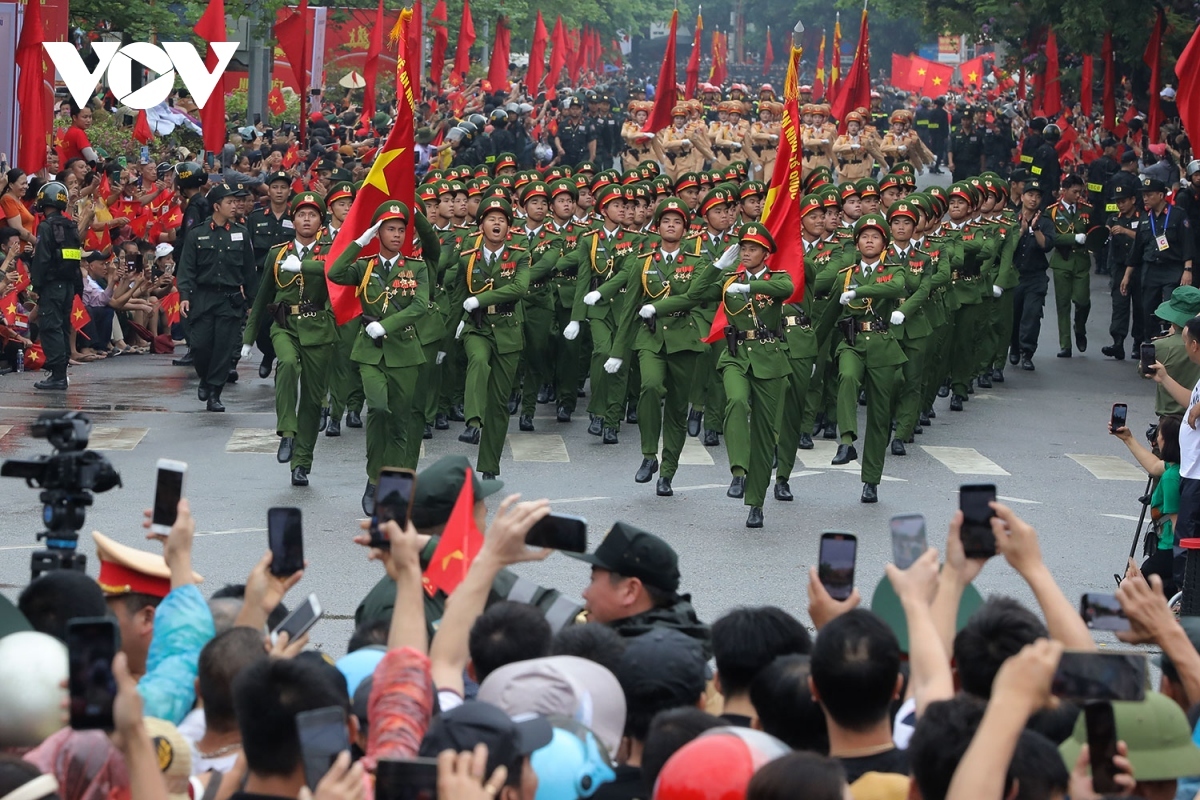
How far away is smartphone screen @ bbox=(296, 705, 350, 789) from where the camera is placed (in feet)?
12.2

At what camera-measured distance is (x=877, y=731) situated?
4633 millimetres

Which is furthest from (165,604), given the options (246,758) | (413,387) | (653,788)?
(413,387)

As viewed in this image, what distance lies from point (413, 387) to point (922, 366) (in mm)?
4671

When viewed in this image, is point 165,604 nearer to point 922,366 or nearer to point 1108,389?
point 922,366

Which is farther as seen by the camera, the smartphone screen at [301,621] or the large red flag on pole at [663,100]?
the large red flag on pole at [663,100]

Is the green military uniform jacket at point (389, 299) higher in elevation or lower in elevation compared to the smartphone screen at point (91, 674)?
lower

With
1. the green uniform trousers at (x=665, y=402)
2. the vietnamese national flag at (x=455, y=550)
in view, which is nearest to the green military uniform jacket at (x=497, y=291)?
the green uniform trousers at (x=665, y=402)

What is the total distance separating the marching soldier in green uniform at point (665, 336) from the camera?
1405cm

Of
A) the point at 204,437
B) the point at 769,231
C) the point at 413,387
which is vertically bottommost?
the point at 204,437

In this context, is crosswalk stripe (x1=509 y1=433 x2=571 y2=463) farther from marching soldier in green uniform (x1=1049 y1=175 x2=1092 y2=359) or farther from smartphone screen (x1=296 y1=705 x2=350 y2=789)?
smartphone screen (x1=296 y1=705 x2=350 y2=789)

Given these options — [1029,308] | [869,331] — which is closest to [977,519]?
[869,331]

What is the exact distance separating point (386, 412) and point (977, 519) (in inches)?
319

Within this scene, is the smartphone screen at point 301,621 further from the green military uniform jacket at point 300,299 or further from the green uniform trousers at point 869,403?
the green military uniform jacket at point 300,299

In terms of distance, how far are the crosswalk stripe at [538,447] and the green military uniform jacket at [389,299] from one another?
2237mm
